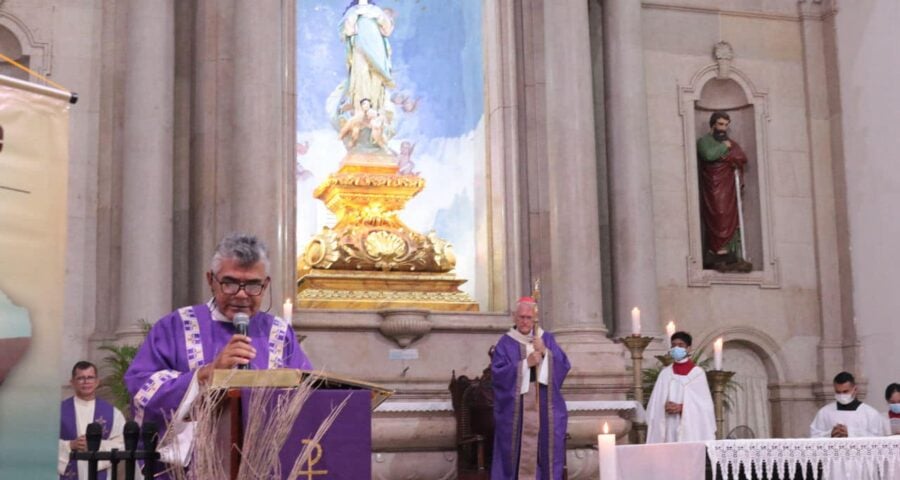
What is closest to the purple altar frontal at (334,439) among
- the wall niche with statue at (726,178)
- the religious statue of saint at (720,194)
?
the wall niche with statue at (726,178)

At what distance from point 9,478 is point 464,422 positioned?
7.42m

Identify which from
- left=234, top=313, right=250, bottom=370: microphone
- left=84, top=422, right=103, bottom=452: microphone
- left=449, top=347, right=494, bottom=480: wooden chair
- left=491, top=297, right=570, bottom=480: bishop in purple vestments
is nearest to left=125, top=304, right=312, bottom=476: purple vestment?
left=234, top=313, right=250, bottom=370: microphone

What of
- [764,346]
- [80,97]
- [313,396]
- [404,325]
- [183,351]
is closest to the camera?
[313,396]

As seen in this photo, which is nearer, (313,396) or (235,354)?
(235,354)

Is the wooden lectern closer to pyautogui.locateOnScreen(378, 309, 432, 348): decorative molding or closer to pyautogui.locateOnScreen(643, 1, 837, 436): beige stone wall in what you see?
pyautogui.locateOnScreen(378, 309, 432, 348): decorative molding

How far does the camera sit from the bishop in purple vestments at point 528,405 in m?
10.2

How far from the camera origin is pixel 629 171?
13031 millimetres

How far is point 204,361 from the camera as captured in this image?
15.7 ft

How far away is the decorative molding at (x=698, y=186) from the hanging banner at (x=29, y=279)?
10.6m

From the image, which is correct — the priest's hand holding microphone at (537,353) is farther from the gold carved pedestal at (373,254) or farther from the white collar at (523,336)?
the gold carved pedestal at (373,254)

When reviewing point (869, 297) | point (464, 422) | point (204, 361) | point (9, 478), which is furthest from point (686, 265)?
point (9, 478)

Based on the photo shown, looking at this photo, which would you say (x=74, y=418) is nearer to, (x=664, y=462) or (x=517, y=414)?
(x=517, y=414)

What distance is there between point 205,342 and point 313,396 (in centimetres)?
79

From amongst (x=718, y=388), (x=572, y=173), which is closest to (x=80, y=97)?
(x=572, y=173)
